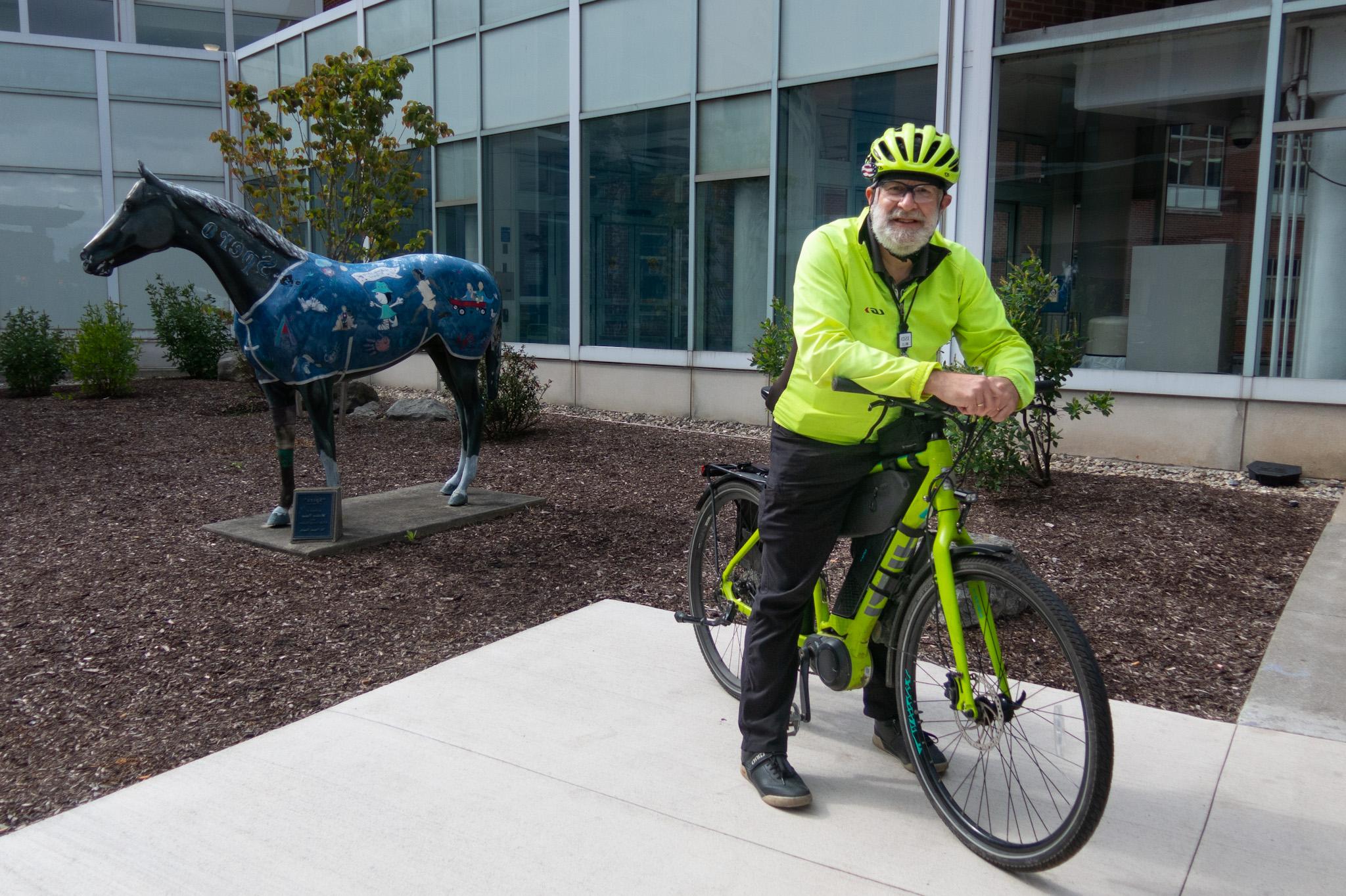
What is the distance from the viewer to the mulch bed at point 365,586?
13.2 feet

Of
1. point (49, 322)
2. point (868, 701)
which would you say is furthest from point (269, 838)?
point (49, 322)

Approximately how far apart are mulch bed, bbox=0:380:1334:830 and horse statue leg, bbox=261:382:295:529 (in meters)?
0.36

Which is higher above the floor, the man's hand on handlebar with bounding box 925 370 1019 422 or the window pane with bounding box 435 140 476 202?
the window pane with bounding box 435 140 476 202

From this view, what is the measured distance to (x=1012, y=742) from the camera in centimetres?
329

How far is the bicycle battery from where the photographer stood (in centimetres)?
301

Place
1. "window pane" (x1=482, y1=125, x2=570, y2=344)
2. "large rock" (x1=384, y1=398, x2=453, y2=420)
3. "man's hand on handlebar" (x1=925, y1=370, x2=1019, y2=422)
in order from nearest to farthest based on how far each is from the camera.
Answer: "man's hand on handlebar" (x1=925, y1=370, x2=1019, y2=422) < "large rock" (x1=384, y1=398, x2=453, y2=420) < "window pane" (x1=482, y1=125, x2=570, y2=344)

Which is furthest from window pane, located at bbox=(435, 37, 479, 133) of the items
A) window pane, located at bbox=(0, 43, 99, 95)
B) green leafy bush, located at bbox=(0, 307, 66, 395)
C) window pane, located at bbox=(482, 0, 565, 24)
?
window pane, located at bbox=(0, 43, 99, 95)

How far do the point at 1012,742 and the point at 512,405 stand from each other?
26.2 ft

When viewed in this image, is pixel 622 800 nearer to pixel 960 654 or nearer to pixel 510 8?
pixel 960 654

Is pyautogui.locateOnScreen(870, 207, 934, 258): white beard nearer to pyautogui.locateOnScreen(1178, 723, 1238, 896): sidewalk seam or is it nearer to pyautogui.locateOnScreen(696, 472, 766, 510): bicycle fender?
pyautogui.locateOnScreen(696, 472, 766, 510): bicycle fender

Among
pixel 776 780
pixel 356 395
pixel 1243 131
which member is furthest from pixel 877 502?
pixel 356 395

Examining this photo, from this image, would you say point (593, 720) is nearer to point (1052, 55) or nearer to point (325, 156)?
point (1052, 55)

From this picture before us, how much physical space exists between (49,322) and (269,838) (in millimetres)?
18837

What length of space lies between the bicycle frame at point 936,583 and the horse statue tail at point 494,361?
4610 mm
